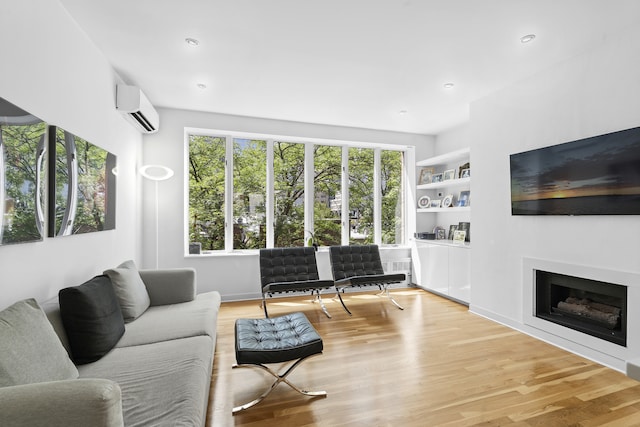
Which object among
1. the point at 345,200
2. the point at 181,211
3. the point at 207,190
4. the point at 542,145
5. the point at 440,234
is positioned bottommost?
the point at 440,234

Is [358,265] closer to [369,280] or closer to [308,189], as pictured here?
[369,280]

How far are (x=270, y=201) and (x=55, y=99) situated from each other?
3.27 m

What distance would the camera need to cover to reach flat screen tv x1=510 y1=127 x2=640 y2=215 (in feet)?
8.58

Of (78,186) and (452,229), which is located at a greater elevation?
(78,186)

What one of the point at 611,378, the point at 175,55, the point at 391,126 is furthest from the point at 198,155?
the point at 611,378

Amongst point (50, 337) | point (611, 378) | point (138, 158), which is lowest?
point (611, 378)

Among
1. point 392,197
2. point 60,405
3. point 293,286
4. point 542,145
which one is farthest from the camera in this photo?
point 392,197

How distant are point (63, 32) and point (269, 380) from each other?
9.59 feet

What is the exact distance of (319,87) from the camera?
3783mm

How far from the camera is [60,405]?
1.07m

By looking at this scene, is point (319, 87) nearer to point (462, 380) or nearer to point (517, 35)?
point (517, 35)

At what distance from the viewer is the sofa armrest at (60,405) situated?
41.0 inches

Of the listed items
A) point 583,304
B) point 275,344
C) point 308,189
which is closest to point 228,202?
point 308,189

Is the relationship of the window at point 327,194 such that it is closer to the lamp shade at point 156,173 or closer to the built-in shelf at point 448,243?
the built-in shelf at point 448,243
